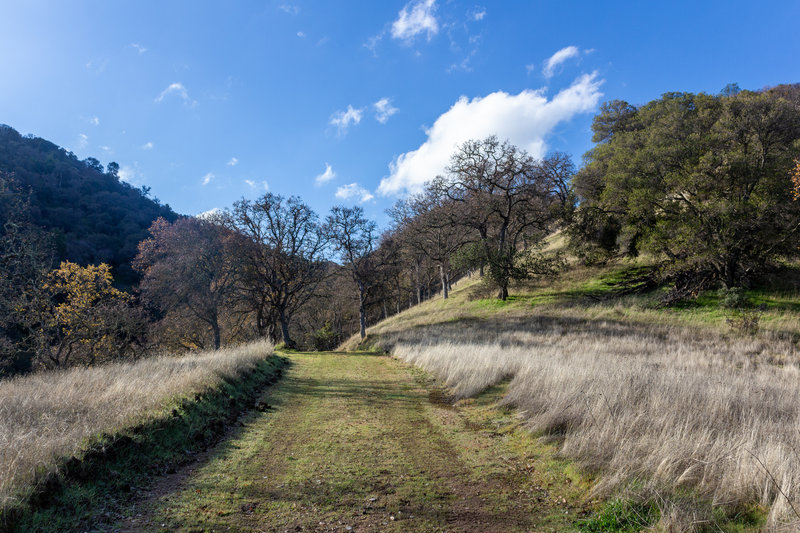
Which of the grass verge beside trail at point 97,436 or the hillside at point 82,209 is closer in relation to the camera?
the grass verge beside trail at point 97,436

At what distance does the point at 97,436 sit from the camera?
4.97 m

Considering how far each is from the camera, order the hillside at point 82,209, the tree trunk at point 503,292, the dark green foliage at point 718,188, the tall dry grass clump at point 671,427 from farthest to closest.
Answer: the hillside at point 82,209
the tree trunk at point 503,292
the dark green foliage at point 718,188
the tall dry grass clump at point 671,427

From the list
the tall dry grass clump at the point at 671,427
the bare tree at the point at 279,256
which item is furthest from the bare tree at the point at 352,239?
the tall dry grass clump at the point at 671,427

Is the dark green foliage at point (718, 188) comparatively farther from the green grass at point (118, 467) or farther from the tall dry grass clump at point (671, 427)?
the green grass at point (118, 467)

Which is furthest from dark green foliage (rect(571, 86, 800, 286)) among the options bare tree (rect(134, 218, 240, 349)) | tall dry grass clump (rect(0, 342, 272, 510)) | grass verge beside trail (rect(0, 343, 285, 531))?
bare tree (rect(134, 218, 240, 349))

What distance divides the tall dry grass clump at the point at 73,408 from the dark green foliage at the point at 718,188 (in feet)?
80.7

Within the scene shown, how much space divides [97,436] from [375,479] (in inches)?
148

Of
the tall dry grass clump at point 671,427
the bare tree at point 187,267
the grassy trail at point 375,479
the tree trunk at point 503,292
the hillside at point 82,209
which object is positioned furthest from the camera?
the hillside at point 82,209

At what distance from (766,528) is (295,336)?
58.7 meters

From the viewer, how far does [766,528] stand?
3004 mm

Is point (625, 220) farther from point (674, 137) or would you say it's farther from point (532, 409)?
point (532, 409)

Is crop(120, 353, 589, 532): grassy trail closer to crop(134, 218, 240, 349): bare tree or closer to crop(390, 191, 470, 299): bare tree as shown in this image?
crop(134, 218, 240, 349): bare tree

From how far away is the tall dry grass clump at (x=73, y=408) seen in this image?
13.0 feet

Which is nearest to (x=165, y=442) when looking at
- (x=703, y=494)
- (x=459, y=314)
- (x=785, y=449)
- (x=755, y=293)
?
(x=703, y=494)
